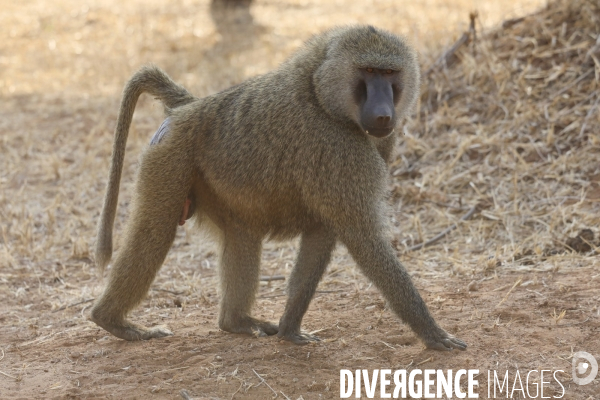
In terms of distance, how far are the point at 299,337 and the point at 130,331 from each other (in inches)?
31.3

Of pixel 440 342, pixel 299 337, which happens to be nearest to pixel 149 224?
pixel 299 337

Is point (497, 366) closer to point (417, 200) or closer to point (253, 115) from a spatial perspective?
point (253, 115)

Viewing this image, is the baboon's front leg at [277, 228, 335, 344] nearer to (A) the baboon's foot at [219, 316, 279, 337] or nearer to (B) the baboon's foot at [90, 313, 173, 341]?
(A) the baboon's foot at [219, 316, 279, 337]

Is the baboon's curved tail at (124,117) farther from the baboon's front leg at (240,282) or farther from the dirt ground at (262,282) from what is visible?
the baboon's front leg at (240,282)

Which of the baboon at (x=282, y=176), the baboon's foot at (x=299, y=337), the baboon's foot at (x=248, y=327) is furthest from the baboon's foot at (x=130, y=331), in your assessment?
the baboon's foot at (x=299, y=337)

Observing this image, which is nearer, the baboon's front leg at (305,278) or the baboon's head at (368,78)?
the baboon's head at (368,78)

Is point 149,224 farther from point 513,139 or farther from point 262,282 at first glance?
point 513,139

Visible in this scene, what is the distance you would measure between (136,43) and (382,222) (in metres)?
7.19

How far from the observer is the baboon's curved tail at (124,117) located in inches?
150

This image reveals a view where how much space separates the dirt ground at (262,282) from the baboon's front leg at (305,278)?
0.08 meters

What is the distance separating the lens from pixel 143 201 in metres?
3.58

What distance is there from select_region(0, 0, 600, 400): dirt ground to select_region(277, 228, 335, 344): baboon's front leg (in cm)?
8

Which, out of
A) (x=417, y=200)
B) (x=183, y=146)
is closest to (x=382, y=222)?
(x=183, y=146)

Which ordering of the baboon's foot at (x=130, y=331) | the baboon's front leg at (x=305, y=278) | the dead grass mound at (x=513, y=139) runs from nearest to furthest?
1. the baboon's front leg at (x=305, y=278)
2. the baboon's foot at (x=130, y=331)
3. the dead grass mound at (x=513, y=139)
